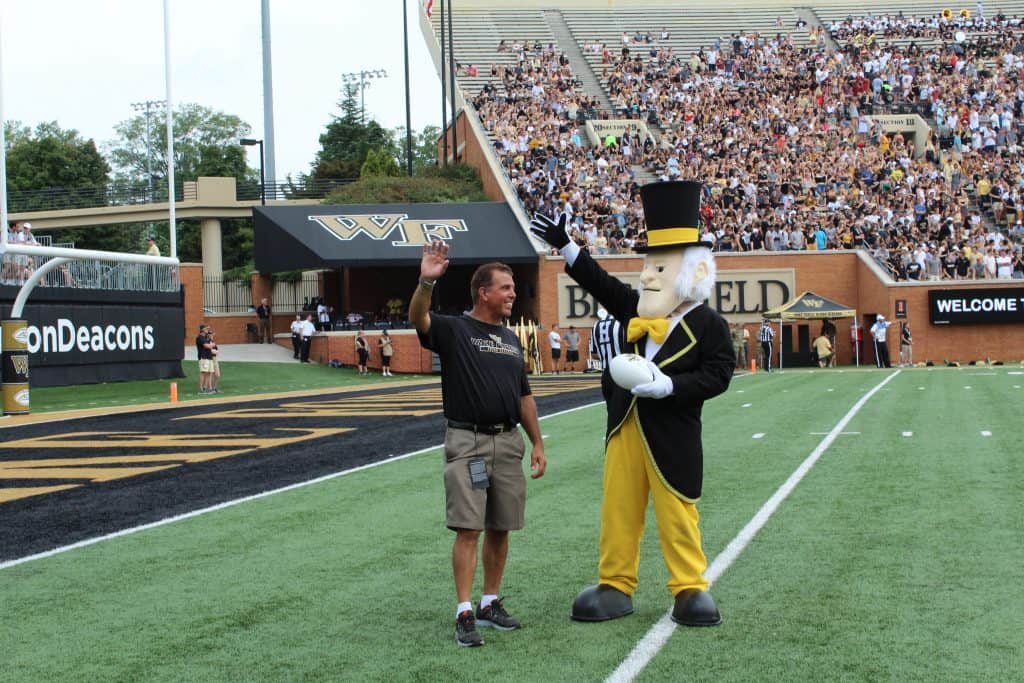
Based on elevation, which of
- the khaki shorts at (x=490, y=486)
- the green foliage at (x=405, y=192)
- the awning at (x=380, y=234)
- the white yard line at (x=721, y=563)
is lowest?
the white yard line at (x=721, y=563)

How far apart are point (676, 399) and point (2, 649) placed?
345 cm

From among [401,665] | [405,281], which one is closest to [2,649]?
[401,665]

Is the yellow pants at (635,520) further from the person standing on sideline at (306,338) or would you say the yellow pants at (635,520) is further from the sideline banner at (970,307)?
the sideline banner at (970,307)

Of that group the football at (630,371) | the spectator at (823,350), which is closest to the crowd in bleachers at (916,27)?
the spectator at (823,350)

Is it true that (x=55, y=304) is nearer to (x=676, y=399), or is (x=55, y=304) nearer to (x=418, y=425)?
(x=418, y=425)

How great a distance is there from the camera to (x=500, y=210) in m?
42.2

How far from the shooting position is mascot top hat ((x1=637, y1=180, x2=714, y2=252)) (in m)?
6.36

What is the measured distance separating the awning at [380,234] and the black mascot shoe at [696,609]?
32.1m

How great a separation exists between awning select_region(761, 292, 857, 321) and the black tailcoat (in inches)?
1296

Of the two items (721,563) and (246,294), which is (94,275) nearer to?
(246,294)

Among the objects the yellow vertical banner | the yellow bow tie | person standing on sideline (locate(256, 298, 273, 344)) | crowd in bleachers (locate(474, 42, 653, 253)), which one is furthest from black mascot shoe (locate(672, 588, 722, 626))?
person standing on sideline (locate(256, 298, 273, 344))

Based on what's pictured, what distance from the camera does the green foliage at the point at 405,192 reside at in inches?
Result: 1810

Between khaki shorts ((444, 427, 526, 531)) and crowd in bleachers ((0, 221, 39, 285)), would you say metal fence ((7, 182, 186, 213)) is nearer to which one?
crowd in bleachers ((0, 221, 39, 285))

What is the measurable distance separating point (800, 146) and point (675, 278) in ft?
135
